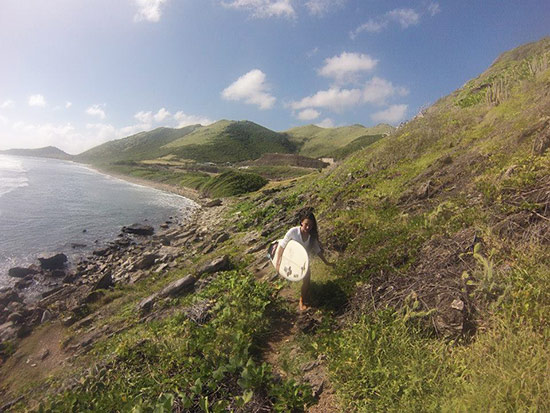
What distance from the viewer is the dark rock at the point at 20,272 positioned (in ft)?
57.1

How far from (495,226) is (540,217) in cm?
68

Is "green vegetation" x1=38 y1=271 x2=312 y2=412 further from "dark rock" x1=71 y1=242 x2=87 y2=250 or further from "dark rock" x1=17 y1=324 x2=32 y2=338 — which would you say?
"dark rock" x1=71 y1=242 x2=87 y2=250

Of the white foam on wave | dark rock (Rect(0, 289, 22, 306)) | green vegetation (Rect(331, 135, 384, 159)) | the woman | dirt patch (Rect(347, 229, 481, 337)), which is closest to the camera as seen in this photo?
dirt patch (Rect(347, 229, 481, 337))

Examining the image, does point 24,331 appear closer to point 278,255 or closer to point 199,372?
point 199,372

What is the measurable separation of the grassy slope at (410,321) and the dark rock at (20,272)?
13.6 m

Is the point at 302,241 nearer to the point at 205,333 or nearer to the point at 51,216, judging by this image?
the point at 205,333

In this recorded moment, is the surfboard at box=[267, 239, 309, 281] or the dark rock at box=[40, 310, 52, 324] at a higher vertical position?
the surfboard at box=[267, 239, 309, 281]

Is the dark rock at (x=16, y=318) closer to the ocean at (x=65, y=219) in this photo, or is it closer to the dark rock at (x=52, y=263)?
the ocean at (x=65, y=219)

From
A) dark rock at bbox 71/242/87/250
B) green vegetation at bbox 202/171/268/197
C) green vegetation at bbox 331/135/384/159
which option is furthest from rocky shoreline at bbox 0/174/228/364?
green vegetation at bbox 331/135/384/159

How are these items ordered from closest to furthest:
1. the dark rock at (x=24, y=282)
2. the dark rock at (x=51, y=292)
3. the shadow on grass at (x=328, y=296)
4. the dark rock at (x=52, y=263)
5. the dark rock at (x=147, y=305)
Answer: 1. the shadow on grass at (x=328, y=296)
2. the dark rock at (x=147, y=305)
3. the dark rock at (x=51, y=292)
4. the dark rock at (x=24, y=282)
5. the dark rock at (x=52, y=263)

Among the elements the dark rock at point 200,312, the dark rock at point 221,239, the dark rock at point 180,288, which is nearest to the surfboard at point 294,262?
the dark rock at point 200,312

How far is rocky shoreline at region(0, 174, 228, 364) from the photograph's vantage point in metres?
12.5

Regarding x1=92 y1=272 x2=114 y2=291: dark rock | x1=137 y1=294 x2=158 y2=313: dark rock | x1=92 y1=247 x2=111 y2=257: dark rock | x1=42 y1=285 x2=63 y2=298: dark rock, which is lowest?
x1=42 y1=285 x2=63 y2=298: dark rock

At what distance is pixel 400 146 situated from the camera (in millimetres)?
17000
